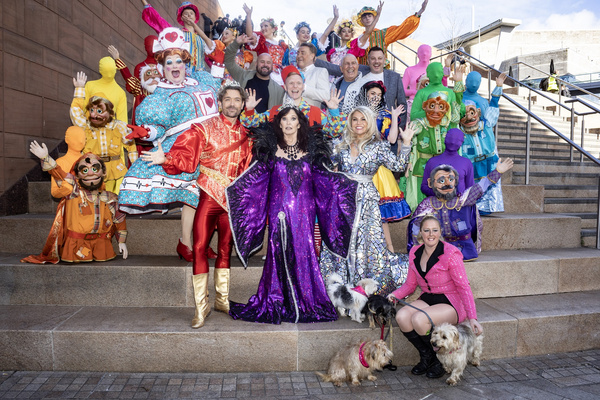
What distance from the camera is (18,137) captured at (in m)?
5.17

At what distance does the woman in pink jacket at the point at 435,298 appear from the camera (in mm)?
3244

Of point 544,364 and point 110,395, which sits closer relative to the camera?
point 110,395

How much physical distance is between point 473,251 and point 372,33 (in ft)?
13.4

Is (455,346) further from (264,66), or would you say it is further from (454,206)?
(264,66)

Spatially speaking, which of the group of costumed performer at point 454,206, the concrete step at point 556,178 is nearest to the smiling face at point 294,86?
the group of costumed performer at point 454,206

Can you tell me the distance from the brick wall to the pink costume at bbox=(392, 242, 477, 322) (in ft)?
16.3

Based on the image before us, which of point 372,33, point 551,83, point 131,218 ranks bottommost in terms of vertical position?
point 131,218

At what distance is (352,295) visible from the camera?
3469 millimetres

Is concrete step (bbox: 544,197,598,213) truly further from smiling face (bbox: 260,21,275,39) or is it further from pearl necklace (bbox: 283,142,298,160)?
smiling face (bbox: 260,21,275,39)

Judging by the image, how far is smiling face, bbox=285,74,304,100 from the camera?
14.2ft

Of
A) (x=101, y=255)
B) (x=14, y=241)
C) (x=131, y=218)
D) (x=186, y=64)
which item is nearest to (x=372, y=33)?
(x=186, y=64)

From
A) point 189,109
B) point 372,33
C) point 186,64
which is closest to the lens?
point 189,109

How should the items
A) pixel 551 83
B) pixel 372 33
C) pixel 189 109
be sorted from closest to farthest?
pixel 189 109 → pixel 372 33 → pixel 551 83

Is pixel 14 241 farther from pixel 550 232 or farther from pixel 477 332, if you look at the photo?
pixel 550 232
